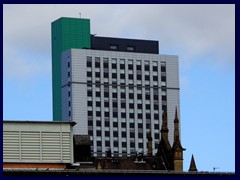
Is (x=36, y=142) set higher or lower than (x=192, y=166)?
higher

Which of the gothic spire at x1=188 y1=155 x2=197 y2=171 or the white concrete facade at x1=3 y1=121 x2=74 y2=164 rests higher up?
the white concrete facade at x1=3 y1=121 x2=74 y2=164

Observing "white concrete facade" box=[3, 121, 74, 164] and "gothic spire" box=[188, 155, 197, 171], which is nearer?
"white concrete facade" box=[3, 121, 74, 164]

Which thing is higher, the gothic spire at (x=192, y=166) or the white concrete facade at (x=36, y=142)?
the white concrete facade at (x=36, y=142)

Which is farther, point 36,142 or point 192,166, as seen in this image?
point 192,166

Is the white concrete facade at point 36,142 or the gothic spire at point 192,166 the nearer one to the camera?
the white concrete facade at point 36,142

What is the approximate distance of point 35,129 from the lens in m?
77.4

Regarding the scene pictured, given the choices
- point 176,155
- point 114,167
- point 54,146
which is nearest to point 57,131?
point 54,146
